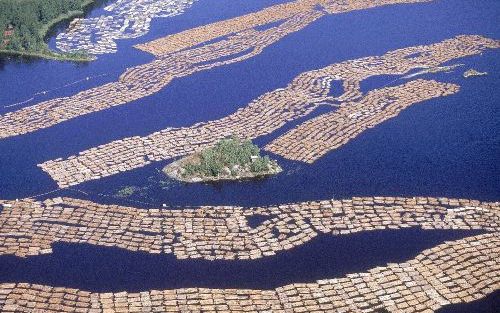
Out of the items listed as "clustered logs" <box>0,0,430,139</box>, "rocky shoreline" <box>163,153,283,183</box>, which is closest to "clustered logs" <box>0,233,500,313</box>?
"rocky shoreline" <box>163,153,283,183</box>

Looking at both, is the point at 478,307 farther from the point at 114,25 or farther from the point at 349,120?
the point at 114,25

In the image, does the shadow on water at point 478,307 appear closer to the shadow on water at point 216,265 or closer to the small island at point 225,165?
the shadow on water at point 216,265

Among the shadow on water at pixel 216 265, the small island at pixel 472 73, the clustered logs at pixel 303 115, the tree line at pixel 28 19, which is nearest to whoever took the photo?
the shadow on water at pixel 216 265

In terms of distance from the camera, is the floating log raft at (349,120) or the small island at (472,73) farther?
the small island at (472,73)

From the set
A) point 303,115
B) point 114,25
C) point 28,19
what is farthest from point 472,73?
point 28,19

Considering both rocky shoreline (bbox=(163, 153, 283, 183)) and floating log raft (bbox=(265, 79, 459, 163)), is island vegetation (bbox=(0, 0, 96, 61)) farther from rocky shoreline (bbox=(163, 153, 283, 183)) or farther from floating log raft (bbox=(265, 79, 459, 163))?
floating log raft (bbox=(265, 79, 459, 163))

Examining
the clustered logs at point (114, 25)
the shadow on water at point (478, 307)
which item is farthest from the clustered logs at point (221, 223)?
the clustered logs at point (114, 25)
